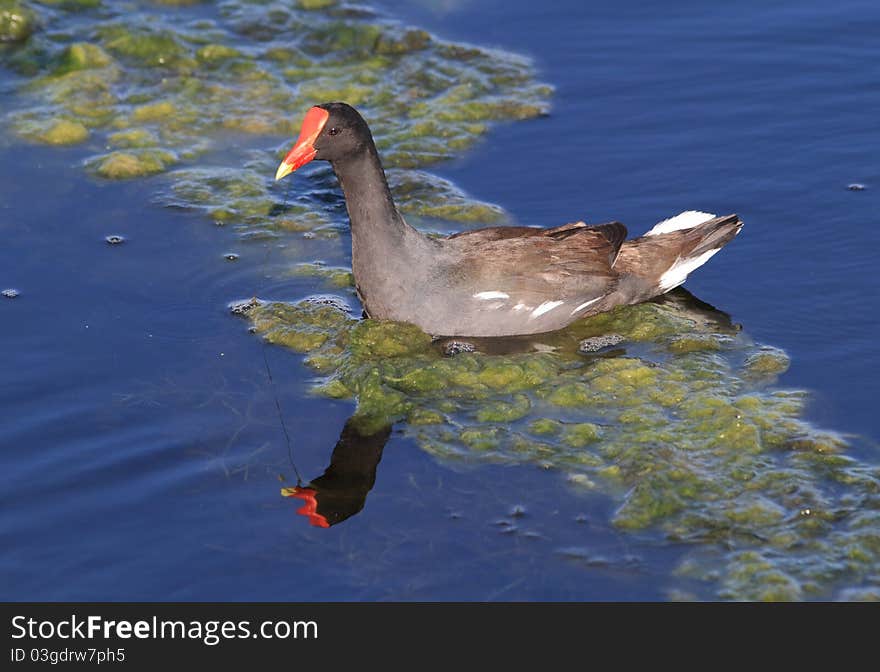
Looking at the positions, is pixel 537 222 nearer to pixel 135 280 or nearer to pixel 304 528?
pixel 135 280

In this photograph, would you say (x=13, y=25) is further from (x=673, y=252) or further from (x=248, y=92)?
(x=673, y=252)

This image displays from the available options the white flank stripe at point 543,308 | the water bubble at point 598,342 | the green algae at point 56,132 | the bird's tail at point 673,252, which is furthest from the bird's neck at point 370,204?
the green algae at point 56,132

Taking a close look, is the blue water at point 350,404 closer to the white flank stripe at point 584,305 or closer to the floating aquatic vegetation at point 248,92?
the floating aquatic vegetation at point 248,92

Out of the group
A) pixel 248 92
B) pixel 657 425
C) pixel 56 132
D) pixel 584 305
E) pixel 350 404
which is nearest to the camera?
pixel 657 425

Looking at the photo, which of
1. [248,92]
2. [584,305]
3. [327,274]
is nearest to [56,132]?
[248,92]

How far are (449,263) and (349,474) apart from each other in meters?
1.43

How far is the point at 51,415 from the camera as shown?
5.84 meters

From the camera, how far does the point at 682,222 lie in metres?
7.00

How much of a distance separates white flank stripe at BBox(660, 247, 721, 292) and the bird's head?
5.79 feet

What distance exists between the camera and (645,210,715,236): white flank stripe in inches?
274

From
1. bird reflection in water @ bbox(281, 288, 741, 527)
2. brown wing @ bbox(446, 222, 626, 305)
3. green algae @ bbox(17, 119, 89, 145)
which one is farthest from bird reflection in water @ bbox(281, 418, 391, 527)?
green algae @ bbox(17, 119, 89, 145)

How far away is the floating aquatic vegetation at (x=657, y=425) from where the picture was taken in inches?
195

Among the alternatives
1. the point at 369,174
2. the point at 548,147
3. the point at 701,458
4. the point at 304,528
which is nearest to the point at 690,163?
the point at 548,147

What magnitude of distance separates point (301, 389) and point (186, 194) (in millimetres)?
2425
